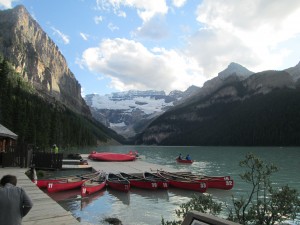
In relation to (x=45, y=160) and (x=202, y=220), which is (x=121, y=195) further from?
(x=202, y=220)

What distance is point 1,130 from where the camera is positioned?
111 feet

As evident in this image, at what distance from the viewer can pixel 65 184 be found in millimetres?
31438

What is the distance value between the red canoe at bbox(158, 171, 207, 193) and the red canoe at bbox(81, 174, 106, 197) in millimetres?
7331

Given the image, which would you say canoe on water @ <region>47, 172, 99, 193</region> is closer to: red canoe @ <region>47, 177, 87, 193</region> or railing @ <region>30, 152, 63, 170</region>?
red canoe @ <region>47, 177, 87, 193</region>

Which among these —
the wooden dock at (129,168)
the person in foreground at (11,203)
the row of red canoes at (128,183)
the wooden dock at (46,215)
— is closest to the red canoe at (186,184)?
the row of red canoes at (128,183)

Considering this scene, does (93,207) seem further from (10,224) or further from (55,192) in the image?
(10,224)

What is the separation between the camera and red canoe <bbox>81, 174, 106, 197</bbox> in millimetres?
29781

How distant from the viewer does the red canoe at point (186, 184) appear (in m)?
32.8

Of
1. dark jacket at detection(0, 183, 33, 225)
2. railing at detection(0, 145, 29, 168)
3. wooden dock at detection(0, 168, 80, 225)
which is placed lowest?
wooden dock at detection(0, 168, 80, 225)

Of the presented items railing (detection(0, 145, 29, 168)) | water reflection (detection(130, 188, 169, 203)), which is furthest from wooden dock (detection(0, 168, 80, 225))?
railing (detection(0, 145, 29, 168))

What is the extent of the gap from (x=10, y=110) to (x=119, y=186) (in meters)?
51.2

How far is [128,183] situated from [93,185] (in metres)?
3.39

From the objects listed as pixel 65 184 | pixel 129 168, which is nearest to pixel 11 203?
pixel 65 184

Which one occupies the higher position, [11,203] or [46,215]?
[11,203]
